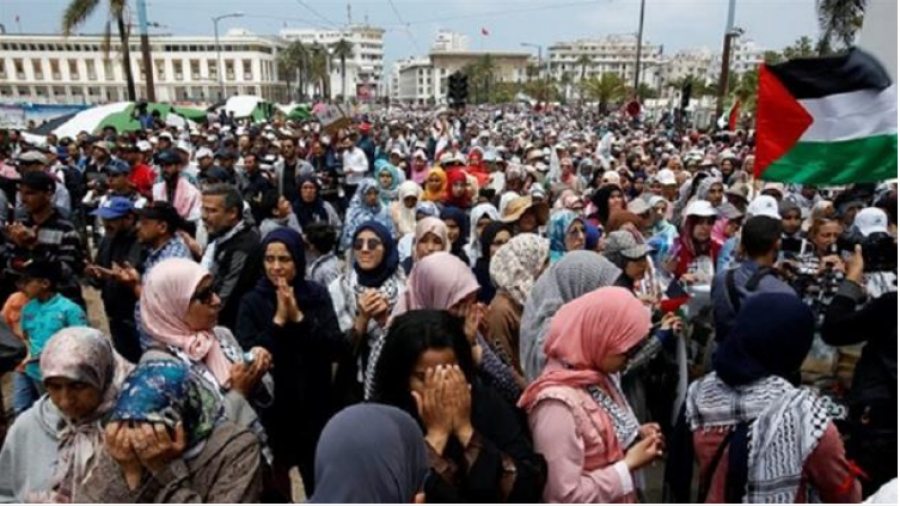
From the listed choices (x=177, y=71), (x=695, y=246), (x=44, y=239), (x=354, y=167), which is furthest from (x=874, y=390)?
(x=177, y=71)

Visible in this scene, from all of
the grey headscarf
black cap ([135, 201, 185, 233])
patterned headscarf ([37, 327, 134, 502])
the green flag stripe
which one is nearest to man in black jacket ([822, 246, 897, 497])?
the grey headscarf

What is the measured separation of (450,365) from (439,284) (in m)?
0.80

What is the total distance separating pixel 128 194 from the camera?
588 cm

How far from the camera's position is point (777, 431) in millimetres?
1869

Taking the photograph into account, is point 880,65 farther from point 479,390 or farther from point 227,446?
point 227,446

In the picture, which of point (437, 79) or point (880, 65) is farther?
point (437, 79)

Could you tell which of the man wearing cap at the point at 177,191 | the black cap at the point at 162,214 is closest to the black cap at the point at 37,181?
the black cap at the point at 162,214

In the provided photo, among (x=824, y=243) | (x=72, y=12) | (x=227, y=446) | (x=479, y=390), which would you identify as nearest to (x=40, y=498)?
(x=227, y=446)

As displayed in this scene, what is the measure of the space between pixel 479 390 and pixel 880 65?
290 cm

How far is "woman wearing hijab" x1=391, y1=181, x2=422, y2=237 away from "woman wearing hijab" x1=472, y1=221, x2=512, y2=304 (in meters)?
1.67

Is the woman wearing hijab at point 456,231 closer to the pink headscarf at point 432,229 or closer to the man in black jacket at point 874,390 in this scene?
the pink headscarf at point 432,229

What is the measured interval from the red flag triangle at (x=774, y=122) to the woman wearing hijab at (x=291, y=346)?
253cm

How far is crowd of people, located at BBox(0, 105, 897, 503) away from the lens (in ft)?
5.35

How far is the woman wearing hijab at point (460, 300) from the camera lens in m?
2.53
